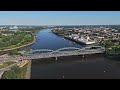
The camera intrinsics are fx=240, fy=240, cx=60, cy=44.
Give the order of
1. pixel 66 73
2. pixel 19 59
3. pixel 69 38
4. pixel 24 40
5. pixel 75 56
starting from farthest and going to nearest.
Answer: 1. pixel 69 38
2. pixel 24 40
3. pixel 75 56
4. pixel 19 59
5. pixel 66 73
